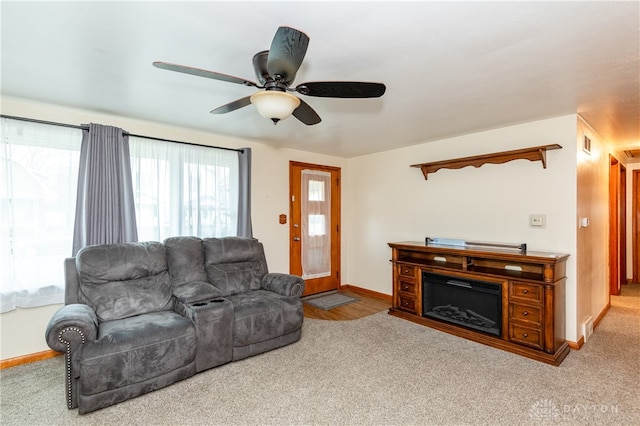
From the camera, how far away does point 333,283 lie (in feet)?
17.7

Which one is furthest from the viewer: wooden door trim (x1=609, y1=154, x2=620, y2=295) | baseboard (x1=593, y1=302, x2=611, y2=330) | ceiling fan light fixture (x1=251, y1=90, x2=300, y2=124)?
wooden door trim (x1=609, y1=154, x2=620, y2=295)

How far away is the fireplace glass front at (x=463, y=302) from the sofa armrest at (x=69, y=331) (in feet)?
10.7

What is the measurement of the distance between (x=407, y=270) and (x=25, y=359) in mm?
3956

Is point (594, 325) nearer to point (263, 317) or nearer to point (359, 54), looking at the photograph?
point (263, 317)

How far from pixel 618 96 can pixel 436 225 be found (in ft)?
7.16

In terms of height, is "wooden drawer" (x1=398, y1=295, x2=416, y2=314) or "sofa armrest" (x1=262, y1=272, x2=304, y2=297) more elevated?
"sofa armrest" (x1=262, y1=272, x2=304, y2=297)

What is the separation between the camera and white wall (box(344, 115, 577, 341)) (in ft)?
10.3

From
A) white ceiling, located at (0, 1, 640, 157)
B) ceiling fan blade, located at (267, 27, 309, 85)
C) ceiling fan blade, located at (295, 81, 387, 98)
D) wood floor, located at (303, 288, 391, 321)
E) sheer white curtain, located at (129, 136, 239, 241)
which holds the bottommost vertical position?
wood floor, located at (303, 288, 391, 321)

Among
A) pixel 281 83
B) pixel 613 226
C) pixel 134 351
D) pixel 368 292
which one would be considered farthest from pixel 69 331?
pixel 613 226

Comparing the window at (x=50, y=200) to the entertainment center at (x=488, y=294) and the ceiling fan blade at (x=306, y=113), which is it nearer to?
the ceiling fan blade at (x=306, y=113)

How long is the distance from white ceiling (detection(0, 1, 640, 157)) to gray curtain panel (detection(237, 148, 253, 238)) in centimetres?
97

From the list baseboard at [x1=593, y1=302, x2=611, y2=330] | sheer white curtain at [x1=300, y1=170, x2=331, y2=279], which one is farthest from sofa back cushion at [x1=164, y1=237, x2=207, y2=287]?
baseboard at [x1=593, y1=302, x2=611, y2=330]

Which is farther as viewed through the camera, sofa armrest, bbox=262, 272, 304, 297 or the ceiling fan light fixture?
sofa armrest, bbox=262, 272, 304, 297

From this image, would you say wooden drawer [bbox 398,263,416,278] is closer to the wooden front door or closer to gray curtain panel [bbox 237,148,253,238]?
the wooden front door
